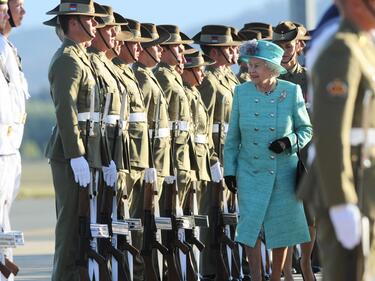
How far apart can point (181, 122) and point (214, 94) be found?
2.88ft

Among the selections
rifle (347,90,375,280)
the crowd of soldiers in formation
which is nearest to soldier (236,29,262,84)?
the crowd of soldiers in formation

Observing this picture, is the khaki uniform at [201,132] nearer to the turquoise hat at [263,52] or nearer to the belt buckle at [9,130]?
the turquoise hat at [263,52]

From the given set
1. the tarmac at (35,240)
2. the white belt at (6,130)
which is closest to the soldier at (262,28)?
the tarmac at (35,240)

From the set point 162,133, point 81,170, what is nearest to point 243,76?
point 162,133

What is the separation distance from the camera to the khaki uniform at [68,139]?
1055 centimetres

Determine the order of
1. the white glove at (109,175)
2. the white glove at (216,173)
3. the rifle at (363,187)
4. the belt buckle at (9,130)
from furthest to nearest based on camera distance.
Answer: the white glove at (216,173)
the white glove at (109,175)
the belt buckle at (9,130)
the rifle at (363,187)

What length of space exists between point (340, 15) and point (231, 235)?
6.69 m

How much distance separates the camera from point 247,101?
35.8 ft

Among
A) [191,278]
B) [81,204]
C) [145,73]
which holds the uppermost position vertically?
[145,73]

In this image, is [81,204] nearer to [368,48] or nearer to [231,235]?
[231,235]

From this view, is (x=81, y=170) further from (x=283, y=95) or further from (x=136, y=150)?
(x=283, y=95)

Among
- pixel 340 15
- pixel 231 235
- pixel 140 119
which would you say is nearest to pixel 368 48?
pixel 340 15

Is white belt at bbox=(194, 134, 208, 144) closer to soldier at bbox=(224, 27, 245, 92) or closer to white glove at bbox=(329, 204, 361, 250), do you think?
soldier at bbox=(224, 27, 245, 92)

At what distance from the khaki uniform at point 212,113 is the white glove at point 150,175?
142 centimetres
